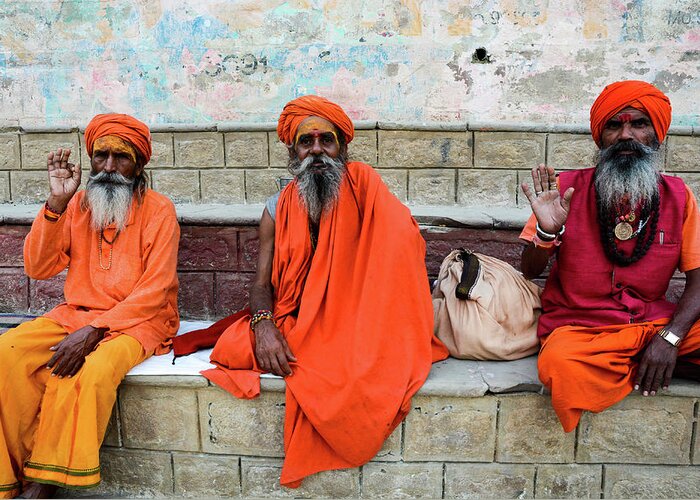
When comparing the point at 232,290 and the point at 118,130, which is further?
the point at 232,290

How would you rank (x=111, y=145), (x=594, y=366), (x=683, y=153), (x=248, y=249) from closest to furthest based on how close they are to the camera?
(x=594, y=366) → (x=111, y=145) → (x=248, y=249) → (x=683, y=153)

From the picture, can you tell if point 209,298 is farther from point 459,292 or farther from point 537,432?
point 537,432

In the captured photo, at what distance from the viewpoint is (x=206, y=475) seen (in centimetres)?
285

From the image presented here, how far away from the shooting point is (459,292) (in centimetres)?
304

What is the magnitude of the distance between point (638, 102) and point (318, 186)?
167 centimetres

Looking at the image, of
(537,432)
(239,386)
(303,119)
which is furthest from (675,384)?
(303,119)

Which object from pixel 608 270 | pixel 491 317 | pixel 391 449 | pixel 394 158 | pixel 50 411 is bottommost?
pixel 391 449

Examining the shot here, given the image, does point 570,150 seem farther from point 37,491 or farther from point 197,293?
point 37,491

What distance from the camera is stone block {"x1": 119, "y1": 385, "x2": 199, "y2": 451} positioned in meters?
2.81

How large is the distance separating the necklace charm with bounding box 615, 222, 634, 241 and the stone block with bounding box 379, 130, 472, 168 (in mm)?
1710

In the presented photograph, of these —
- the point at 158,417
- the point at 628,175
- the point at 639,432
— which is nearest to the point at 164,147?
the point at 158,417

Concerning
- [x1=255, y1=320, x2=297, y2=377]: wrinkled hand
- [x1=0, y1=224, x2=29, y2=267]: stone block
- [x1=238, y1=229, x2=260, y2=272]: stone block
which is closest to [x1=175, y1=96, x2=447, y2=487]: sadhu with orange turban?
[x1=255, y1=320, x2=297, y2=377]: wrinkled hand

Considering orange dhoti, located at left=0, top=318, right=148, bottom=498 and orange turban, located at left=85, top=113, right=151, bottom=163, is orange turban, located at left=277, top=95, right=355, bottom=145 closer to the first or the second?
orange turban, located at left=85, top=113, right=151, bottom=163

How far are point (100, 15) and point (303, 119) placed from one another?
264 centimetres
